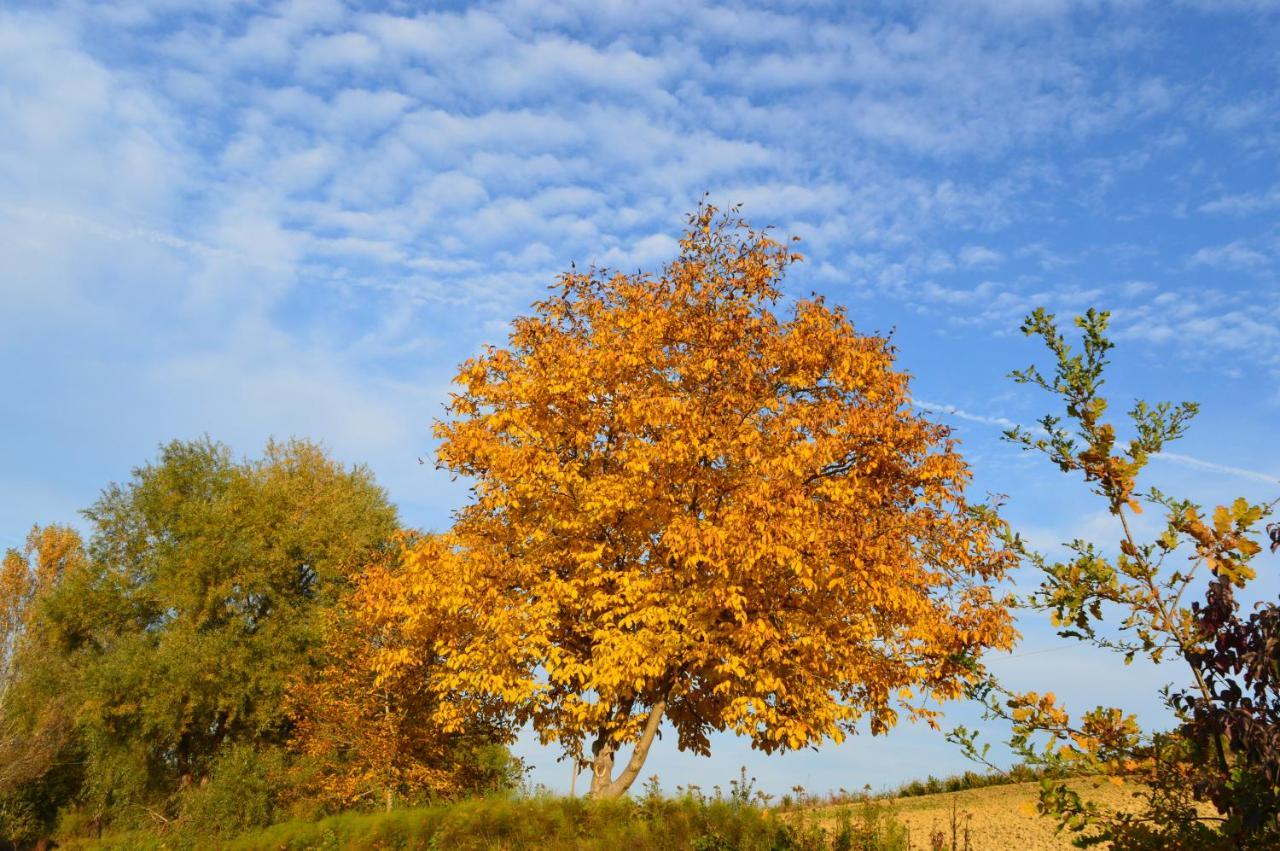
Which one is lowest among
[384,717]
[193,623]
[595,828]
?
[595,828]

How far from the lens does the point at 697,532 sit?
1319 cm

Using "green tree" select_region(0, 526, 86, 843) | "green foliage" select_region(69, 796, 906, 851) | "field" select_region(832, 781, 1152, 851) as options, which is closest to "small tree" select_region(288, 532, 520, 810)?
"green foliage" select_region(69, 796, 906, 851)

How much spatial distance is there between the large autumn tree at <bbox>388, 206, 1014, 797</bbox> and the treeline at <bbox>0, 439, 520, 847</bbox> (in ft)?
14.0

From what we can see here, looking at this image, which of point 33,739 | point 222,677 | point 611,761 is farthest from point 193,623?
point 611,761

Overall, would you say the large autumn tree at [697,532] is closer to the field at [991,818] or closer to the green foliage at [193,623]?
the field at [991,818]

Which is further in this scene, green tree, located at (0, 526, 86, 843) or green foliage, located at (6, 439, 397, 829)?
green tree, located at (0, 526, 86, 843)

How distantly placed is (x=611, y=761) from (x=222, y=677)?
45.4ft

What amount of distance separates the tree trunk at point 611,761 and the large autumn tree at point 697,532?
0.14ft

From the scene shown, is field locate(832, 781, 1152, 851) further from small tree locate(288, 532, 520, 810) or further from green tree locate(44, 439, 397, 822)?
green tree locate(44, 439, 397, 822)

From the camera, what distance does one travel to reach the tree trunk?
52.2 feet

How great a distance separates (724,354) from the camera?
52.6ft

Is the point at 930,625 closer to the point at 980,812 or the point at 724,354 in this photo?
the point at 980,812

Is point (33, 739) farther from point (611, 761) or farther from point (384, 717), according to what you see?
point (611, 761)

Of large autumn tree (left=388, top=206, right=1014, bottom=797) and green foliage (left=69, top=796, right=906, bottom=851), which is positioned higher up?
large autumn tree (left=388, top=206, right=1014, bottom=797)
